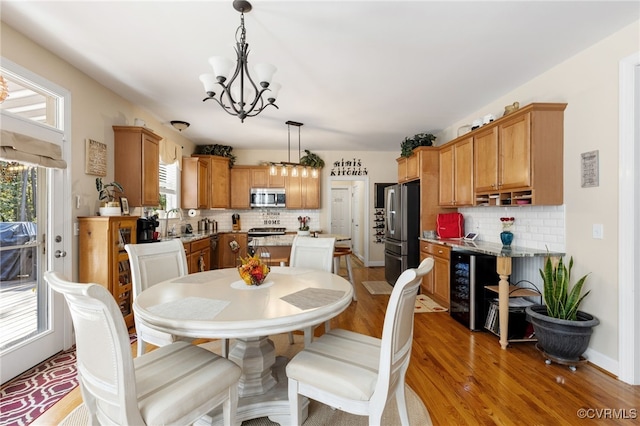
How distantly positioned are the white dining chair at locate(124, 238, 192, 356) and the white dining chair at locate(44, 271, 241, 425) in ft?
2.12

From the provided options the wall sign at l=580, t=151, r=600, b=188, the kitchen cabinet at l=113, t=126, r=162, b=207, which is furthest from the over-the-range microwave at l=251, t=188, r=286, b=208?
the wall sign at l=580, t=151, r=600, b=188

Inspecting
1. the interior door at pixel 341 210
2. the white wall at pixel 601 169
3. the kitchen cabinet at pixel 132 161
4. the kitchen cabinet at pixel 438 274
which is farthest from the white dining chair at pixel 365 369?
the interior door at pixel 341 210

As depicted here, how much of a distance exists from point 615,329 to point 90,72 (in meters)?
5.04

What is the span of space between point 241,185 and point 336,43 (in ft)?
14.1

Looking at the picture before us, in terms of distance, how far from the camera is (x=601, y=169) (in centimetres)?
246

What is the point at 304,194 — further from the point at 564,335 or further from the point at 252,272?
the point at 564,335

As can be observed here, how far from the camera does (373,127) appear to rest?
4.88 m

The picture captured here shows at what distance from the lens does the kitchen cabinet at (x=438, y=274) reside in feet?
12.5

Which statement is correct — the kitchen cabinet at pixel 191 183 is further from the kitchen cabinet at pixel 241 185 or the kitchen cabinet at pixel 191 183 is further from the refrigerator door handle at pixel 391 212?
the refrigerator door handle at pixel 391 212

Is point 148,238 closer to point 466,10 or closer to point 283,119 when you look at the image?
point 283,119

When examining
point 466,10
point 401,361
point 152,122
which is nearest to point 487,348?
point 401,361

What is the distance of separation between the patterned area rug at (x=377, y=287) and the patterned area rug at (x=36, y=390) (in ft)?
12.0

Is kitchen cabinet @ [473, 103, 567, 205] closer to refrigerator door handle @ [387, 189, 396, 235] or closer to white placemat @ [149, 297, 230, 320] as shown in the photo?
refrigerator door handle @ [387, 189, 396, 235]

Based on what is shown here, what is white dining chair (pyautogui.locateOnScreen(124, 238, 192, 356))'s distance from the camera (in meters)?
2.07
